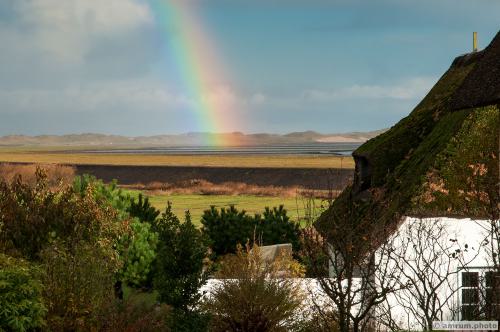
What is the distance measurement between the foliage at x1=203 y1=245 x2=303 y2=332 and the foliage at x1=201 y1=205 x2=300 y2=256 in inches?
444

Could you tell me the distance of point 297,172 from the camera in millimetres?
118062

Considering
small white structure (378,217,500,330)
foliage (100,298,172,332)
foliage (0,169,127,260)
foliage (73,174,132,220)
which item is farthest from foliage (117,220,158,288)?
small white structure (378,217,500,330)

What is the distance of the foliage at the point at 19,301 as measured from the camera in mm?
15594

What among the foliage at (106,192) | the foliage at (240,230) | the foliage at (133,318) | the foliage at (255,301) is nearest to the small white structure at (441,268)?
the foliage at (255,301)

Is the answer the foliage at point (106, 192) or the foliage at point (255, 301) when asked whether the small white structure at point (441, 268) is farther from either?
the foliage at point (106, 192)

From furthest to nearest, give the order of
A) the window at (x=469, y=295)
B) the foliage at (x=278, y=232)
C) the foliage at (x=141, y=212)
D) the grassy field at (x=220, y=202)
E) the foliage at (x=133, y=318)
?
1. the grassy field at (x=220, y=202)
2. the foliage at (x=278, y=232)
3. the foliage at (x=141, y=212)
4. the window at (x=469, y=295)
5. the foliage at (x=133, y=318)

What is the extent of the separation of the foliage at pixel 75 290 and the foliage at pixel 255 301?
3.06m

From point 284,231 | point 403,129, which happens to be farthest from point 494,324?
point 284,231

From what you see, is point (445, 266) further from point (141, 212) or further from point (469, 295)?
point (141, 212)

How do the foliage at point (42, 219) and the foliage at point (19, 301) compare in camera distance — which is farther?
the foliage at point (42, 219)

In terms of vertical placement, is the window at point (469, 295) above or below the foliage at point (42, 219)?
below

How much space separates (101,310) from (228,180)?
102 metres

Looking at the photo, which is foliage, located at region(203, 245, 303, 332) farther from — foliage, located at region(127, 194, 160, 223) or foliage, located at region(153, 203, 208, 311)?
foliage, located at region(127, 194, 160, 223)

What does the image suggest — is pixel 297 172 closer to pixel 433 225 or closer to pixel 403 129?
pixel 403 129
